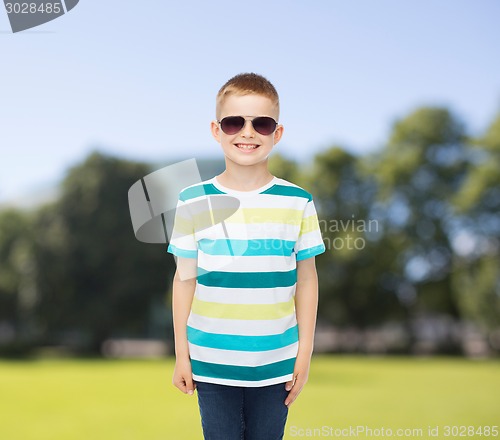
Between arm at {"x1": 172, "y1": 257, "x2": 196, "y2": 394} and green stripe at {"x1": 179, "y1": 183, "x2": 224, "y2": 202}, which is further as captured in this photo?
green stripe at {"x1": 179, "y1": 183, "x2": 224, "y2": 202}

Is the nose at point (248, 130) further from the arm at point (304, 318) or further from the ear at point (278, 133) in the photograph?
the arm at point (304, 318)

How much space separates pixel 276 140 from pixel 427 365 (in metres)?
23.6

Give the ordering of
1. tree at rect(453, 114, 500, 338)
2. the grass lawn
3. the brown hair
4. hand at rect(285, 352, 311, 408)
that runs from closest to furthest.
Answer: hand at rect(285, 352, 311, 408) → the brown hair → the grass lawn → tree at rect(453, 114, 500, 338)

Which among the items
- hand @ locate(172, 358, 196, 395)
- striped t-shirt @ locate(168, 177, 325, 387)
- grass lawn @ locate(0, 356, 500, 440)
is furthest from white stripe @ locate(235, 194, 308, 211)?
grass lawn @ locate(0, 356, 500, 440)

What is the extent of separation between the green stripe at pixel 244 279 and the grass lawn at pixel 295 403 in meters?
6.38

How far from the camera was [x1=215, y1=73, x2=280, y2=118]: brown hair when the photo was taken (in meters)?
3.08

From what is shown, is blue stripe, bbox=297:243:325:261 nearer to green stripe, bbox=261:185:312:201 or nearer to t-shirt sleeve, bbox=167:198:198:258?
green stripe, bbox=261:185:312:201

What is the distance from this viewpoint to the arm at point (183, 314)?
116 inches

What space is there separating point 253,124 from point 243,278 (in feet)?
2.56

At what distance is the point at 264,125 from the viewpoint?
3076 mm

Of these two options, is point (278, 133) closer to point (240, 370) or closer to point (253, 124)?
point (253, 124)

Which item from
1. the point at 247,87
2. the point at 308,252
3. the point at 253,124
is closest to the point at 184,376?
the point at 308,252

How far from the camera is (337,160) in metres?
27.6

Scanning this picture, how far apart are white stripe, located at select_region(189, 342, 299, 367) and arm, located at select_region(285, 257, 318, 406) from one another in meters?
0.11
